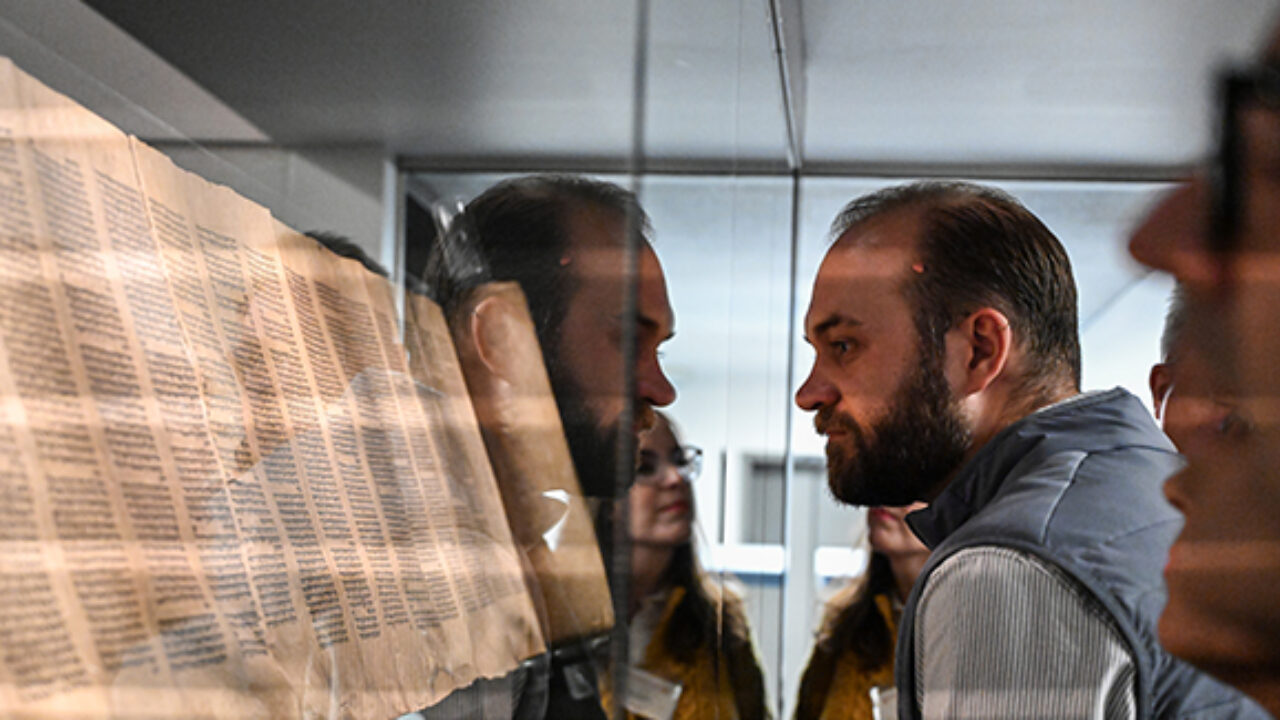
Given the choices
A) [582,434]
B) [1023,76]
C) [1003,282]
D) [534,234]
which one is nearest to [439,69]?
[534,234]

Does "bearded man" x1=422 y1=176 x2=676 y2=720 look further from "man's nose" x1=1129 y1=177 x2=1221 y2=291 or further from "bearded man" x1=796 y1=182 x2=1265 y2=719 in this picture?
"man's nose" x1=1129 y1=177 x2=1221 y2=291

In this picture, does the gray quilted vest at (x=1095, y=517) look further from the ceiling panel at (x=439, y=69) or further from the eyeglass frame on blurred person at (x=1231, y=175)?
the ceiling panel at (x=439, y=69)

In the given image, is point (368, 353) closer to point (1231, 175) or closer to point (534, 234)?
point (534, 234)

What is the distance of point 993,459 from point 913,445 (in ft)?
0.38

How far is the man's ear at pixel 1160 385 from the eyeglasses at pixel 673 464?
1.47ft

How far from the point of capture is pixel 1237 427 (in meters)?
0.64

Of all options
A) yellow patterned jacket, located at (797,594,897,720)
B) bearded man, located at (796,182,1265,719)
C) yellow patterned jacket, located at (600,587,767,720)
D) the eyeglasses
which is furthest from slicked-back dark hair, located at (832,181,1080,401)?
yellow patterned jacket, located at (797,594,897,720)

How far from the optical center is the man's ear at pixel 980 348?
91 cm

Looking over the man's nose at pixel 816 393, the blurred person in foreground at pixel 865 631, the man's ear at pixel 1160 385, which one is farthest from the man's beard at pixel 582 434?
the blurred person in foreground at pixel 865 631

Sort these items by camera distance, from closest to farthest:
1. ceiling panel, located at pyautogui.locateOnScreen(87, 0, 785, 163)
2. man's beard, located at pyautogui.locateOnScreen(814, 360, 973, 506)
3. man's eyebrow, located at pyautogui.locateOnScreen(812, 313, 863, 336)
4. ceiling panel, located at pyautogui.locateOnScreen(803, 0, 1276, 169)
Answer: ceiling panel, located at pyautogui.locateOnScreen(87, 0, 785, 163)
man's beard, located at pyautogui.locateOnScreen(814, 360, 973, 506)
man's eyebrow, located at pyautogui.locateOnScreen(812, 313, 863, 336)
ceiling panel, located at pyautogui.locateOnScreen(803, 0, 1276, 169)

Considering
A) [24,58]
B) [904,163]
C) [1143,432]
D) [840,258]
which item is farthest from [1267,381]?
[904,163]

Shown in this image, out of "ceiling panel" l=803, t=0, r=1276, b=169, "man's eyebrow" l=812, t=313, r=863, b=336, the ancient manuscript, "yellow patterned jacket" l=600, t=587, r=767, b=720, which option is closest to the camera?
the ancient manuscript

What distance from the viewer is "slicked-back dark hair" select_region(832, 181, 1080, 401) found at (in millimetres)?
934

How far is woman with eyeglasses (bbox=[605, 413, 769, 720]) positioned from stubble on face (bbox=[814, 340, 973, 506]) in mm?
185
